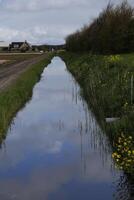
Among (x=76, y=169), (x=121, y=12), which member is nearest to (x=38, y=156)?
(x=76, y=169)

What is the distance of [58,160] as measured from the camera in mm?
15672

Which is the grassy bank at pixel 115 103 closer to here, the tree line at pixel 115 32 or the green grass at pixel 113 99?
the green grass at pixel 113 99

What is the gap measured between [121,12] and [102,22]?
11.9ft

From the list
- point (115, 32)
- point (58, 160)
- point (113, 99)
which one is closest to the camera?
point (58, 160)

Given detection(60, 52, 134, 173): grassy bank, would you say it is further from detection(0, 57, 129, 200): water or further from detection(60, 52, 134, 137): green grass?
detection(0, 57, 129, 200): water

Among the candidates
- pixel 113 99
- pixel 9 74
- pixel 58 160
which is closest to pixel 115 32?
pixel 9 74

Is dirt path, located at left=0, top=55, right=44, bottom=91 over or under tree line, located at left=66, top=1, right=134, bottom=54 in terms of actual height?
under

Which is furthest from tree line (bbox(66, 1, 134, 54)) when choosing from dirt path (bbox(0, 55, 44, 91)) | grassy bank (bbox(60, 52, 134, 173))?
grassy bank (bbox(60, 52, 134, 173))

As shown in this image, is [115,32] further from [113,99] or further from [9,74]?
[113,99]

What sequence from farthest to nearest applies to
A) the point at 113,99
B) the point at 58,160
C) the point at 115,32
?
the point at 115,32, the point at 113,99, the point at 58,160

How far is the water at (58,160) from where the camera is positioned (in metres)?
12.5

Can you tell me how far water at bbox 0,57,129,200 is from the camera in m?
12.5

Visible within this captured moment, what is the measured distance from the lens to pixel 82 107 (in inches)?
1029

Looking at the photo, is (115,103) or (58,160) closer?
(58,160)
